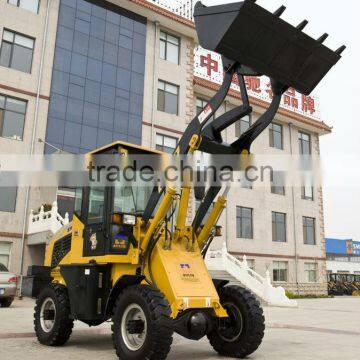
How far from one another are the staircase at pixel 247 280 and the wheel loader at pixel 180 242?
52.0 feet

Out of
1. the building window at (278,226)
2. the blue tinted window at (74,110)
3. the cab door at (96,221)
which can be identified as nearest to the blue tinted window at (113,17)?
the blue tinted window at (74,110)

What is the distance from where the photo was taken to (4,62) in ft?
76.1

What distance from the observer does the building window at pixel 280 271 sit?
111 feet

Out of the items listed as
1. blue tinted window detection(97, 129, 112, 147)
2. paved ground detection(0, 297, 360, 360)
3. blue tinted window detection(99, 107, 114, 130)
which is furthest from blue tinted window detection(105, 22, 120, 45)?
paved ground detection(0, 297, 360, 360)

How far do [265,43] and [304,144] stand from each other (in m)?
34.6

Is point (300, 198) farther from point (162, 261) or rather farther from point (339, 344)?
point (162, 261)

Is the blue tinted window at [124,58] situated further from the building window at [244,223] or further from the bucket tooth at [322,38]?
the bucket tooth at [322,38]

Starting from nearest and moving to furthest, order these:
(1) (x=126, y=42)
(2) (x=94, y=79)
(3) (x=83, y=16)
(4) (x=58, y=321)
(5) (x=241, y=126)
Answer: (4) (x=58, y=321)
(2) (x=94, y=79)
(3) (x=83, y=16)
(1) (x=126, y=42)
(5) (x=241, y=126)

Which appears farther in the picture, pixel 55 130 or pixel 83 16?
pixel 83 16

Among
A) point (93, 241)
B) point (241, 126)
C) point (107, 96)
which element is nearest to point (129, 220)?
point (93, 241)

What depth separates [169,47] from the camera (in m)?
29.8

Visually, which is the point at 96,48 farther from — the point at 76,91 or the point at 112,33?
the point at 76,91

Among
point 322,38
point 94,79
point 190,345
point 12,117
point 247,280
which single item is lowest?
point 190,345

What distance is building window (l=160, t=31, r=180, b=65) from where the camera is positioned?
29406 millimetres
